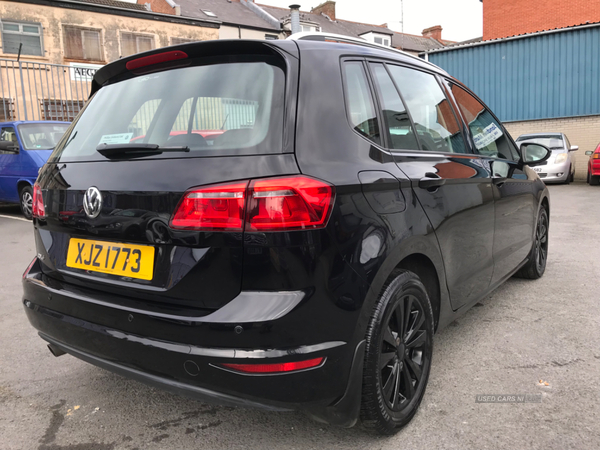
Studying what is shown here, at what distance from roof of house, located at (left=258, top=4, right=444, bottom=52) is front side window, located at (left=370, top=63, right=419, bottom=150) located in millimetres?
34852

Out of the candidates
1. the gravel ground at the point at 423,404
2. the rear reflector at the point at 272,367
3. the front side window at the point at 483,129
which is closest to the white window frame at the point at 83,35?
the gravel ground at the point at 423,404

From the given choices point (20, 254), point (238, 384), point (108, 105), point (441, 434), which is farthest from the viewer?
point (20, 254)

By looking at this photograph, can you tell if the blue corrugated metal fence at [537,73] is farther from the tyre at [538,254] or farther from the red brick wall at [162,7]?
the red brick wall at [162,7]

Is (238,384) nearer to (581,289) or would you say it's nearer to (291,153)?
(291,153)

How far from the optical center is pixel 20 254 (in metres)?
6.28

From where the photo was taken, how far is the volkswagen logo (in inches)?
83.1

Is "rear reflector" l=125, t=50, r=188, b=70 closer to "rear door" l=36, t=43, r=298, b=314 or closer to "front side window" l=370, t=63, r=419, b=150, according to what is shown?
"rear door" l=36, t=43, r=298, b=314

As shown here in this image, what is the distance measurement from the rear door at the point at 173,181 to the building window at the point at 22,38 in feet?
73.9

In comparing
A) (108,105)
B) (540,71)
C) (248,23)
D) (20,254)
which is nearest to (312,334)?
(108,105)

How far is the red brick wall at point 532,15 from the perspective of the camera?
25203 mm

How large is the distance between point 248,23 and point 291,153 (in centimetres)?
2944

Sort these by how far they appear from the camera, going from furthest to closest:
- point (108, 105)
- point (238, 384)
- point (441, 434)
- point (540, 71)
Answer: point (540, 71), point (108, 105), point (441, 434), point (238, 384)

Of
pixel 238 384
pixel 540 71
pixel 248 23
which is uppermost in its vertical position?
pixel 248 23

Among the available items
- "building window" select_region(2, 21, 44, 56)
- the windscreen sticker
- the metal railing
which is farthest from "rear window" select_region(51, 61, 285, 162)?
"building window" select_region(2, 21, 44, 56)
